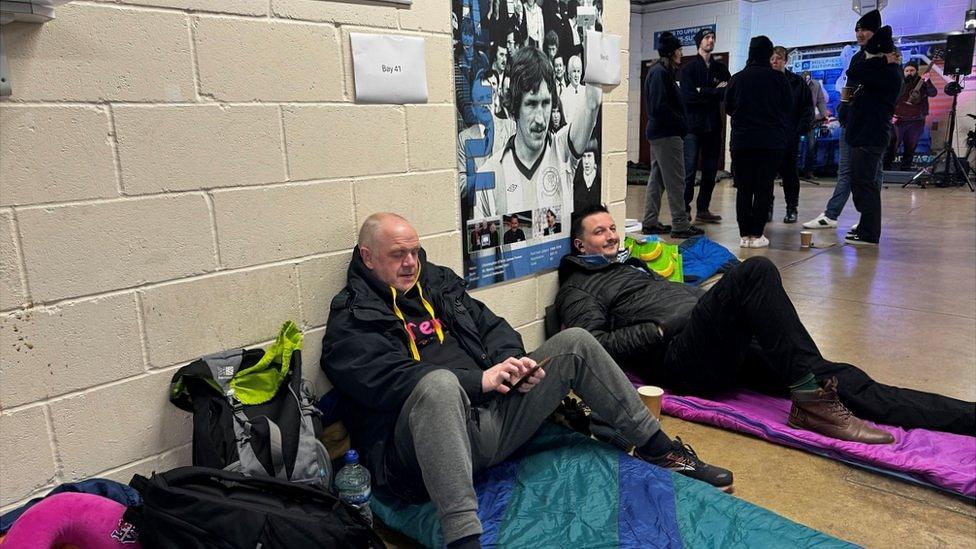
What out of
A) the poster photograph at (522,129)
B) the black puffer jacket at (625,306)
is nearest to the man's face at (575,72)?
the poster photograph at (522,129)

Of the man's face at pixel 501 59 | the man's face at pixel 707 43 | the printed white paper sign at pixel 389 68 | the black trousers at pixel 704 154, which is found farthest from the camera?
the black trousers at pixel 704 154

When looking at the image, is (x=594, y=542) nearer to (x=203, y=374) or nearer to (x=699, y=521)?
(x=699, y=521)

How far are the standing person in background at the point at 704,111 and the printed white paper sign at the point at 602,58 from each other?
337 cm

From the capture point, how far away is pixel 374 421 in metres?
1.86

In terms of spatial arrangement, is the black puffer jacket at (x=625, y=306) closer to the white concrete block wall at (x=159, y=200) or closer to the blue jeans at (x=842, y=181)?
the white concrete block wall at (x=159, y=200)

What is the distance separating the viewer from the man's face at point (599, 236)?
2.77 m

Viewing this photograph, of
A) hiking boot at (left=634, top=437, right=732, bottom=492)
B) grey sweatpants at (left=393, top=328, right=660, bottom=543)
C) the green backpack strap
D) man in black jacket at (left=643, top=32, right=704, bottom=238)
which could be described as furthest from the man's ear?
man in black jacket at (left=643, top=32, right=704, bottom=238)

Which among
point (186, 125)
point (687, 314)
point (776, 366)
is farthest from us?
point (687, 314)

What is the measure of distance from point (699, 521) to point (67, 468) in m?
1.66

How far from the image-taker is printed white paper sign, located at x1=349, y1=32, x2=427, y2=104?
6.48 feet

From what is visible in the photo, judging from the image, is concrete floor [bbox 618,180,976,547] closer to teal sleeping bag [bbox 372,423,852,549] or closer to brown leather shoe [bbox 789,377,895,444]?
brown leather shoe [bbox 789,377,895,444]

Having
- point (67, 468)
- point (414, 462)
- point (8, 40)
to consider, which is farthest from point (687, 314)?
point (8, 40)

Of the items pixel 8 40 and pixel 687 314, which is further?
pixel 687 314

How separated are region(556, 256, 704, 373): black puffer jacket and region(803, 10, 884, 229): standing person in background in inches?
125
